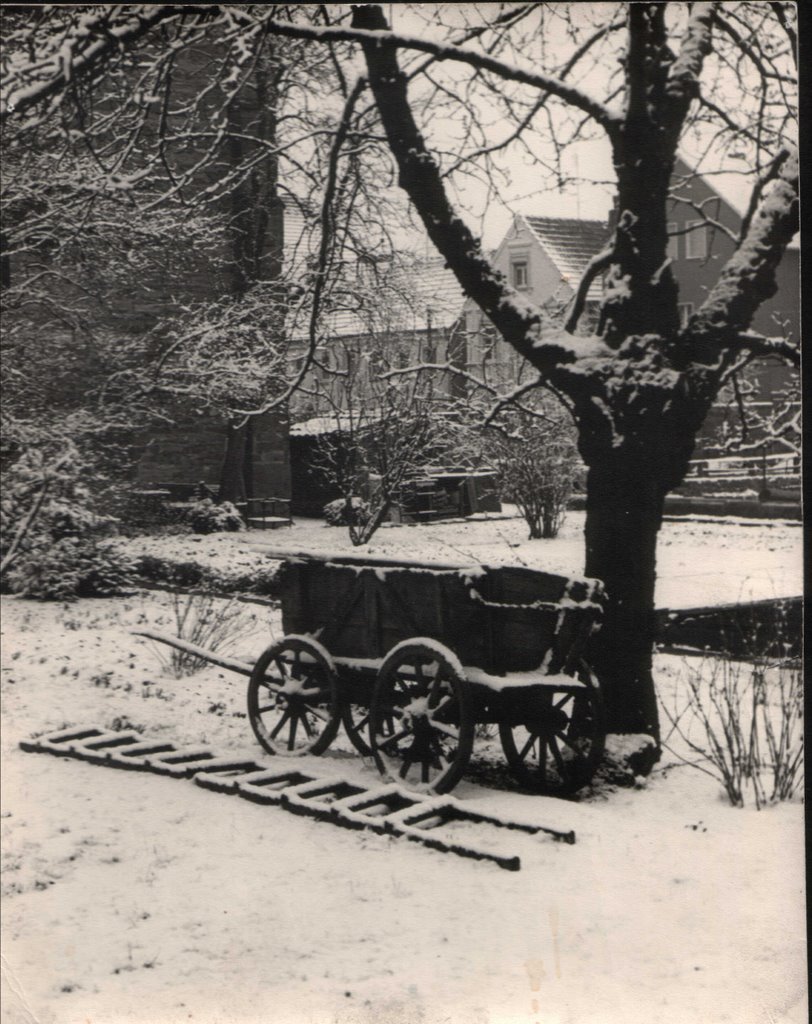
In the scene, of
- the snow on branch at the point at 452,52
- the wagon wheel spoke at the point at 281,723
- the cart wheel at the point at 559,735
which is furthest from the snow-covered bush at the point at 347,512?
the snow on branch at the point at 452,52

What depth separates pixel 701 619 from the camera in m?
3.24

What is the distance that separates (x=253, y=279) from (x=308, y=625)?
1.30 m

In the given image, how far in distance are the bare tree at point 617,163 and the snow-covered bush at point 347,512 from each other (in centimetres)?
69

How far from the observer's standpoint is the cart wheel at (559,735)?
10.8ft

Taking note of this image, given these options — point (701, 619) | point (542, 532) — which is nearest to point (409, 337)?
point (542, 532)

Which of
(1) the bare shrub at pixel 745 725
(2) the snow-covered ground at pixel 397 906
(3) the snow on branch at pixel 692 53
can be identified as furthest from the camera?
(3) the snow on branch at pixel 692 53

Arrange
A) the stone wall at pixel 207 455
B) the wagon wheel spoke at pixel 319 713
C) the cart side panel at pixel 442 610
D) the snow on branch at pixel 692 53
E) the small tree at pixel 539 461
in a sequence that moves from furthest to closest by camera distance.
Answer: the wagon wheel spoke at pixel 319 713
the cart side panel at pixel 442 610
the stone wall at pixel 207 455
the small tree at pixel 539 461
the snow on branch at pixel 692 53

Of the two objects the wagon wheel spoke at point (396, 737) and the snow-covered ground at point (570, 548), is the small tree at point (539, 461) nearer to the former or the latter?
the snow-covered ground at point (570, 548)

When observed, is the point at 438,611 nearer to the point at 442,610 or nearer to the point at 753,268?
the point at 442,610

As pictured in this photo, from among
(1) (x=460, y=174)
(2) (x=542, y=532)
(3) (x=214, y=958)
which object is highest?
(1) (x=460, y=174)

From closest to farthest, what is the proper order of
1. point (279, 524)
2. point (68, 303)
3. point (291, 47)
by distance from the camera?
point (291, 47) → point (279, 524) → point (68, 303)

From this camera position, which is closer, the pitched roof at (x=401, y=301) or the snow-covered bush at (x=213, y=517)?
the pitched roof at (x=401, y=301)

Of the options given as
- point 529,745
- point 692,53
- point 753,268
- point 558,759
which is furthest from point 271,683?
point 692,53

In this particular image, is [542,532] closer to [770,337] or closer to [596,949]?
[770,337]
